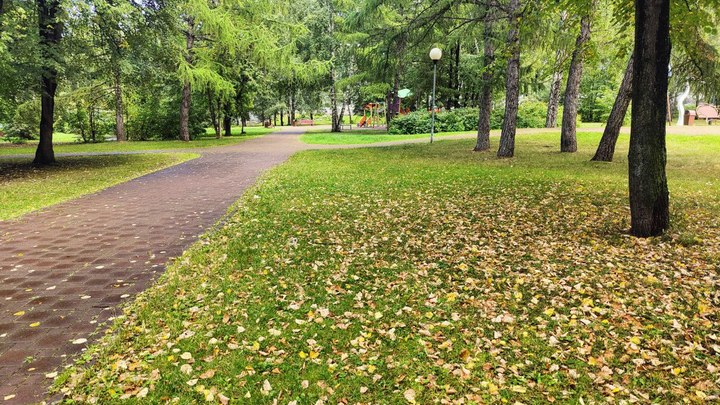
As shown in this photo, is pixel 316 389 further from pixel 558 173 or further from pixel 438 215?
pixel 558 173

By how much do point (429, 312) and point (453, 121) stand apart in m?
24.0

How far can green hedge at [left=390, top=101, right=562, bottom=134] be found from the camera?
1043 inches

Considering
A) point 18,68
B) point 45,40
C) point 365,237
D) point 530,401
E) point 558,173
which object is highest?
point 45,40

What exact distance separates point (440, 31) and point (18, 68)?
1267 centimetres

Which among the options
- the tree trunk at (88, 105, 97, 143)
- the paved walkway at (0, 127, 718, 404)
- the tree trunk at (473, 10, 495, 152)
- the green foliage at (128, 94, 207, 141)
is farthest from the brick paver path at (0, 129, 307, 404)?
the tree trunk at (88, 105, 97, 143)

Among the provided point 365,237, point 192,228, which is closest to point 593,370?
point 365,237

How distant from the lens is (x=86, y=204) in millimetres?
8789

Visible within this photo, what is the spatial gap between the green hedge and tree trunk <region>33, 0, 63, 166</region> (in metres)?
18.7

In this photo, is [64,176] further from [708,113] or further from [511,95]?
[708,113]

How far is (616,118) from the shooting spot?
11.7m

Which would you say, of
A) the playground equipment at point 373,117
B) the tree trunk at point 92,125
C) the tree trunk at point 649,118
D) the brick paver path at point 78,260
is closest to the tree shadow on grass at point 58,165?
the brick paver path at point 78,260

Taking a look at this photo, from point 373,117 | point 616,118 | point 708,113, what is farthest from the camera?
point 373,117

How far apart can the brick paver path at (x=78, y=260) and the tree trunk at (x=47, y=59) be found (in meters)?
4.56

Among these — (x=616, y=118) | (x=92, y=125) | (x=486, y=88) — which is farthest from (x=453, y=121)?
(x=92, y=125)
